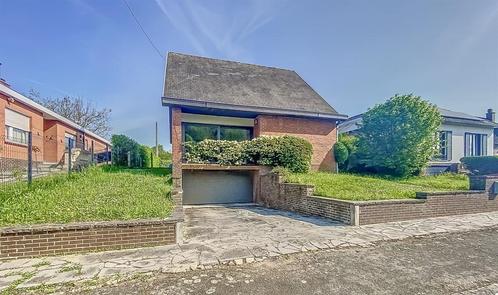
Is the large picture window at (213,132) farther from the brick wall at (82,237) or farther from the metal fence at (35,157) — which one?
the brick wall at (82,237)

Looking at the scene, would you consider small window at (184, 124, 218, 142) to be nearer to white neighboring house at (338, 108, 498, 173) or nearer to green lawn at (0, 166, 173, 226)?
green lawn at (0, 166, 173, 226)

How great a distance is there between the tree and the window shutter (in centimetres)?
1838

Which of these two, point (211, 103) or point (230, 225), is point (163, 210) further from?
point (211, 103)

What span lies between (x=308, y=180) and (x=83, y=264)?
7412 millimetres

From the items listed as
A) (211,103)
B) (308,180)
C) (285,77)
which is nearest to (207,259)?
(308,180)

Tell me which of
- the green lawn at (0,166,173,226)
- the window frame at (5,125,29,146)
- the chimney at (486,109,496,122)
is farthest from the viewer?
the chimney at (486,109,496,122)

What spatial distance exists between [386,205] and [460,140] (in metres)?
15.3

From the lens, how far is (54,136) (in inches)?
676

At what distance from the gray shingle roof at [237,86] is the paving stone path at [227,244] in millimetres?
6285

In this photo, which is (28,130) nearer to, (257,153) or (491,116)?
(257,153)

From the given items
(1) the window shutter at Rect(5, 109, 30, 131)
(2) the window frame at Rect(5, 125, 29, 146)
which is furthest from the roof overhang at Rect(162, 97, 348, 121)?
(1) the window shutter at Rect(5, 109, 30, 131)

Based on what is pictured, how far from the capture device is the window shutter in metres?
12.4

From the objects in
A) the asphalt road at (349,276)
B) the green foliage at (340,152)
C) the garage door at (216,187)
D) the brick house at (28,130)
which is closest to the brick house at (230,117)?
the garage door at (216,187)

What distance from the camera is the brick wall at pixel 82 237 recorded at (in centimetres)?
415
